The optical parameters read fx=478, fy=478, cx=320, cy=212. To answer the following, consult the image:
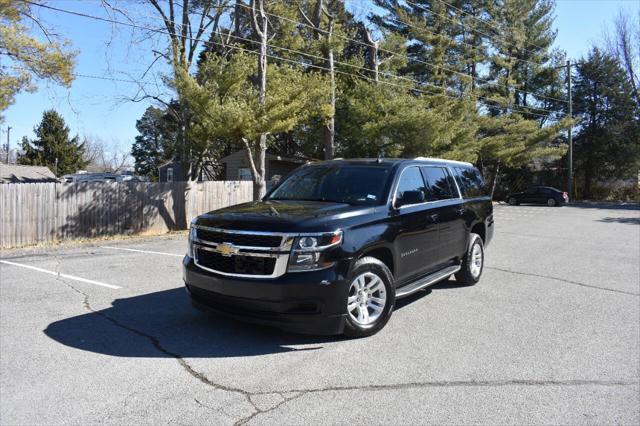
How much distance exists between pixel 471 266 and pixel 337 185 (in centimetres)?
285

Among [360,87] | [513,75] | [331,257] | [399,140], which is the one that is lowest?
[331,257]

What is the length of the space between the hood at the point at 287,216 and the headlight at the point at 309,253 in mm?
84

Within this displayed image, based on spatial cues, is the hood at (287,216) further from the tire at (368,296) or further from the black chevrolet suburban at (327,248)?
the tire at (368,296)

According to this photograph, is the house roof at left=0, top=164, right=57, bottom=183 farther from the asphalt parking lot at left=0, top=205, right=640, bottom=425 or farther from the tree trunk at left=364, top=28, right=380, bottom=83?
the asphalt parking lot at left=0, top=205, right=640, bottom=425

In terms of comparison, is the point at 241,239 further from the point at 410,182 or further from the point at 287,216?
the point at 410,182

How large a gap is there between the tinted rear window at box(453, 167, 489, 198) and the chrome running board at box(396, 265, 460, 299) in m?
1.26

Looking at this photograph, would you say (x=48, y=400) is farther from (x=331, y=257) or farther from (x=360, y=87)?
(x=360, y=87)

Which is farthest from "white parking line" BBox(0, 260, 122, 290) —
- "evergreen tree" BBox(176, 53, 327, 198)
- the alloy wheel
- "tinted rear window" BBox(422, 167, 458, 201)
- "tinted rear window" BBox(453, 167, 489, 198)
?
"evergreen tree" BBox(176, 53, 327, 198)

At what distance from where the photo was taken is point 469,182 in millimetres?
7723

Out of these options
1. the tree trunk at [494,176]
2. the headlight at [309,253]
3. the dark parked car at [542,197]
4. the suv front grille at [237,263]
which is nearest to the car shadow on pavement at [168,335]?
the suv front grille at [237,263]

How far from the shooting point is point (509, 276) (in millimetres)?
8305

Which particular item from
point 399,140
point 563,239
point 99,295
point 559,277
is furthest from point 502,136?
point 99,295

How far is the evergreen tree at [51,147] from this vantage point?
162 ft

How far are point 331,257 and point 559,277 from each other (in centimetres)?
559
